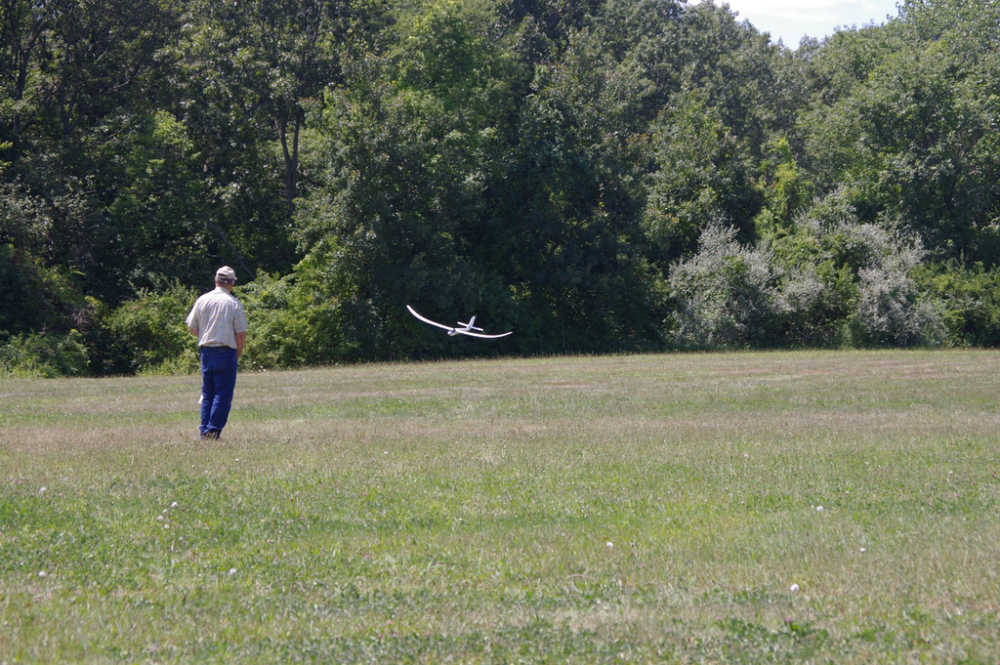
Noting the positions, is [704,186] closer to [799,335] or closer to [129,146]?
[799,335]

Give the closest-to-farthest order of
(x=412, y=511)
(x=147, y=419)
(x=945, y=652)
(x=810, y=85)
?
(x=945, y=652) < (x=412, y=511) < (x=147, y=419) < (x=810, y=85)

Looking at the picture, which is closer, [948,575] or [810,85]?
[948,575]

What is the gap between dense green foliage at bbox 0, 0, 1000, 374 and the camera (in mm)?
37562

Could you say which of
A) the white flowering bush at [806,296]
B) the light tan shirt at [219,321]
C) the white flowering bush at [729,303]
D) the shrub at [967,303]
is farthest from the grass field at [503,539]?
the shrub at [967,303]

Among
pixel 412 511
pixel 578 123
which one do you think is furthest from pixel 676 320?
pixel 412 511

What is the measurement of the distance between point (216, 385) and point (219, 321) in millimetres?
794

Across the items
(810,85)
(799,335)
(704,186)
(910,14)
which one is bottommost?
(799,335)

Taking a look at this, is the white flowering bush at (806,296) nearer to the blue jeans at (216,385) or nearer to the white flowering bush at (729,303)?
the white flowering bush at (729,303)

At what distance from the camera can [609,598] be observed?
6.45 m

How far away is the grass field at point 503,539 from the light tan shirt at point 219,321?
1.30 meters

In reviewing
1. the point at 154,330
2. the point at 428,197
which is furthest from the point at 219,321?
the point at 428,197

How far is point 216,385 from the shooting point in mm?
12141

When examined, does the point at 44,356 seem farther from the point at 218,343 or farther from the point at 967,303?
the point at 967,303

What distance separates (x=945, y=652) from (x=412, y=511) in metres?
4.64
